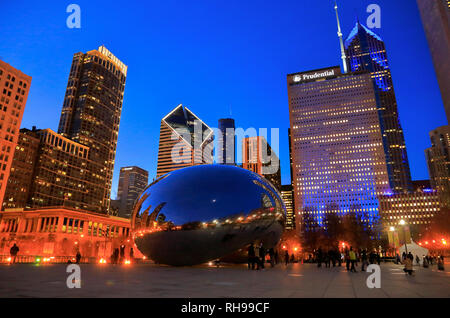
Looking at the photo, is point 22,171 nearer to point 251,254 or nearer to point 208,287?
point 251,254

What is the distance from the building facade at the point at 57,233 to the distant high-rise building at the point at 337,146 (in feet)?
359

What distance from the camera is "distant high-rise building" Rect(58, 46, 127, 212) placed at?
14812 centimetres

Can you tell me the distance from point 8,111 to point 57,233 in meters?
50.2

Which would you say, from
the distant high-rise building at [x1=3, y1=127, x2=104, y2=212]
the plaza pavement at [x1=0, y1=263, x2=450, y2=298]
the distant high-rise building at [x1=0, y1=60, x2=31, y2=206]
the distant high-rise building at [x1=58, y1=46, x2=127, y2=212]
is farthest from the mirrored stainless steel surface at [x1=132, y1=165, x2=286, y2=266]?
the distant high-rise building at [x1=58, y1=46, x2=127, y2=212]

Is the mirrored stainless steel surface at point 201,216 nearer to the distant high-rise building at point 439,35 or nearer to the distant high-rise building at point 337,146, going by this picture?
the distant high-rise building at point 439,35

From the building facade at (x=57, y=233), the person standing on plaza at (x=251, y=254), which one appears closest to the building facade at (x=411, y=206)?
the building facade at (x=57, y=233)

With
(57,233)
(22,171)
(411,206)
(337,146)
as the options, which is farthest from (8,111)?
(411,206)

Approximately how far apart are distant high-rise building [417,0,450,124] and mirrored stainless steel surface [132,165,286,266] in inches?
732

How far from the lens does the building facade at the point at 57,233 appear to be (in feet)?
234

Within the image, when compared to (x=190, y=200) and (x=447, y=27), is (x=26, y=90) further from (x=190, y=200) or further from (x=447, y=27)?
(x=447, y=27)

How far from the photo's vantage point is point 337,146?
552 ft
